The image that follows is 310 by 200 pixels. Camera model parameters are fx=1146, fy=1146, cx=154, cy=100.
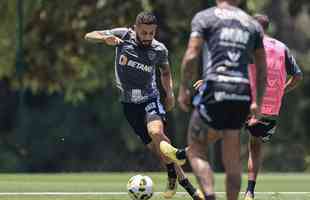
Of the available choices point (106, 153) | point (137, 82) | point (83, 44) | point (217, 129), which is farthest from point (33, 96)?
point (217, 129)

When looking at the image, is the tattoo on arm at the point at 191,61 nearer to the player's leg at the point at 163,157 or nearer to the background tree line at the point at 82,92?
the player's leg at the point at 163,157

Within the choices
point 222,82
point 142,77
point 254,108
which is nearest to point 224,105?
point 222,82

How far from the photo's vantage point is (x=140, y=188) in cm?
1347

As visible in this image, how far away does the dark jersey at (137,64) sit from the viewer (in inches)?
558

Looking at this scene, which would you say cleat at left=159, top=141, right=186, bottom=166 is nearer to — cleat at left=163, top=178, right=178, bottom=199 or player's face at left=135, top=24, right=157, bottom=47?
cleat at left=163, top=178, right=178, bottom=199

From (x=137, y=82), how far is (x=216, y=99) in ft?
14.1

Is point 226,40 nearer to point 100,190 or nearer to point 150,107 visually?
point 150,107

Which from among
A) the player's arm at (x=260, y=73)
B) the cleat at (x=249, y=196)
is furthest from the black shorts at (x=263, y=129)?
the player's arm at (x=260, y=73)

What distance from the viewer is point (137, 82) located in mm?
14258

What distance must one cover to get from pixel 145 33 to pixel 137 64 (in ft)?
1.62

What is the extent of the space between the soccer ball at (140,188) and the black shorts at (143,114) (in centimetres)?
90

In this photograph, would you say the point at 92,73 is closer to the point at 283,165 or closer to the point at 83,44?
the point at 83,44

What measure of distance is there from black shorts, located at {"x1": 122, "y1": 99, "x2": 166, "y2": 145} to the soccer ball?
2.96 feet

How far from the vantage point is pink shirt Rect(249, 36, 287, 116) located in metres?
14.0
